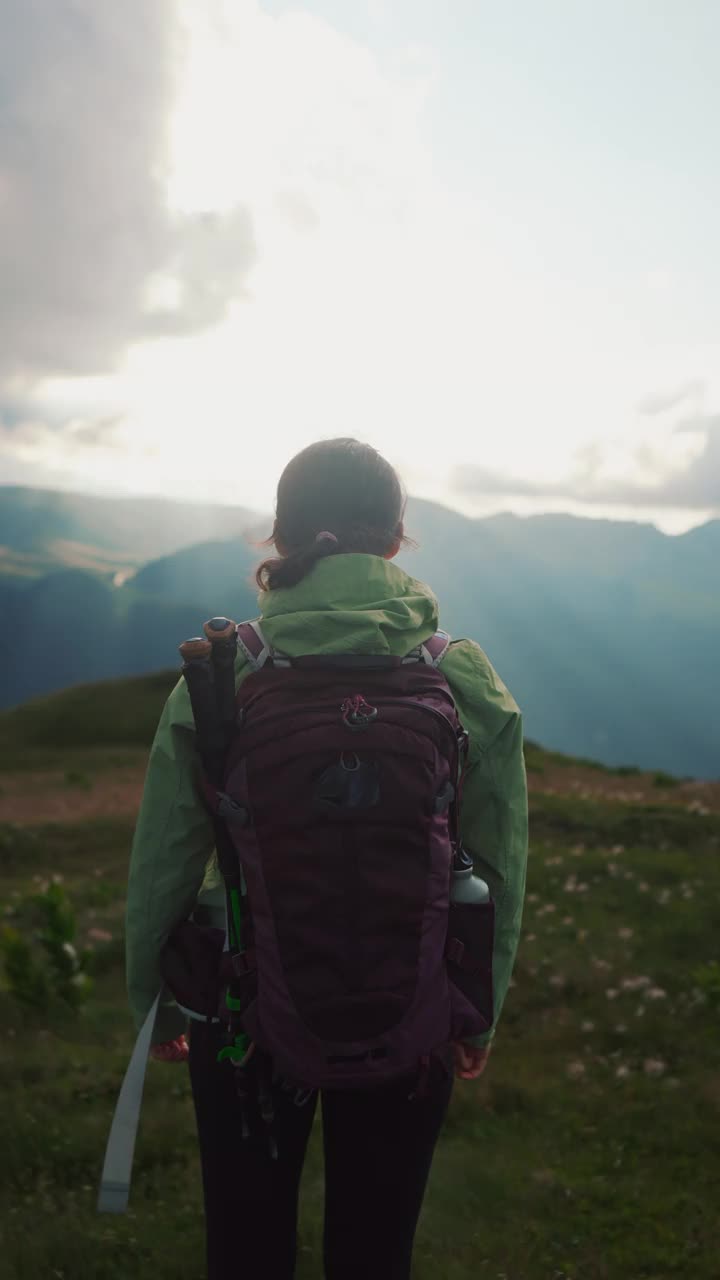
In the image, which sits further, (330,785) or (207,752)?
(207,752)

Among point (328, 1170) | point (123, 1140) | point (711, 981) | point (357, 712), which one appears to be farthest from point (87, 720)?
point (357, 712)

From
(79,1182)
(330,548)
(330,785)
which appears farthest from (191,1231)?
(330,548)

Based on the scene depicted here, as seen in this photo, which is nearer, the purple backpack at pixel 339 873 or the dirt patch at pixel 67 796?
the purple backpack at pixel 339 873

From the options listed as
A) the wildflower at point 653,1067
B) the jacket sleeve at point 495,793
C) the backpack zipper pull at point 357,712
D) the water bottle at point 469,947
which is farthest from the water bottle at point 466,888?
the wildflower at point 653,1067

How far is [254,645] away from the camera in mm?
2551

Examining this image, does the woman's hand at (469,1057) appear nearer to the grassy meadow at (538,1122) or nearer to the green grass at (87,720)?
the grassy meadow at (538,1122)

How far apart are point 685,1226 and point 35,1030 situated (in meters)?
5.44

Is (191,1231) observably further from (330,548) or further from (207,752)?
(330,548)

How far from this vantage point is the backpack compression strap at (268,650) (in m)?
2.52

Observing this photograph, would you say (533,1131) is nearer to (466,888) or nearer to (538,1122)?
(538,1122)

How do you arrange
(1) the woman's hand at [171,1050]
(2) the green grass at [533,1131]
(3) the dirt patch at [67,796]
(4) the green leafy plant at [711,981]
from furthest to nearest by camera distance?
(3) the dirt patch at [67,796] → (4) the green leafy plant at [711,981] → (2) the green grass at [533,1131] → (1) the woman's hand at [171,1050]

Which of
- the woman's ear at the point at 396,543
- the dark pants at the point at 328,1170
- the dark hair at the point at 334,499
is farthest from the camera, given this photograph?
the woman's ear at the point at 396,543

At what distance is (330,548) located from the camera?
2604 millimetres

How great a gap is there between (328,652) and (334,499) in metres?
0.54
